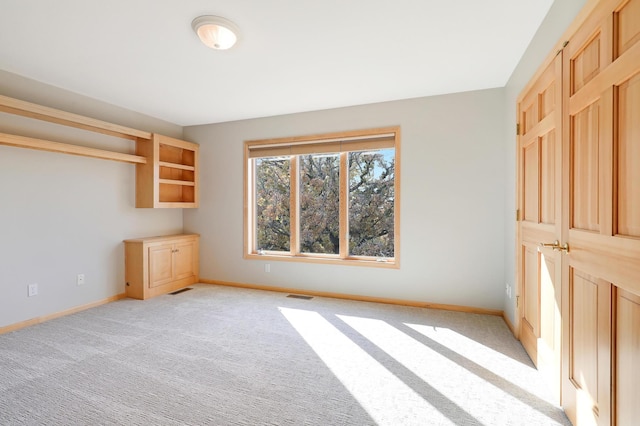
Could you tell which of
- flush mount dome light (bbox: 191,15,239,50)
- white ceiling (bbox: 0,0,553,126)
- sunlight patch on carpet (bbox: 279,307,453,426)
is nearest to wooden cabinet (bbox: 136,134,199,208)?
white ceiling (bbox: 0,0,553,126)

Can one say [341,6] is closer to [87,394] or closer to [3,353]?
[87,394]

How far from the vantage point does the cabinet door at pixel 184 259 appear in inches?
178

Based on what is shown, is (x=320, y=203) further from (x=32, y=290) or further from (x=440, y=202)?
(x=32, y=290)

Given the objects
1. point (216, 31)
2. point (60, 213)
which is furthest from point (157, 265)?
point (216, 31)

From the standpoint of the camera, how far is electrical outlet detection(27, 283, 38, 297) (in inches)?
124

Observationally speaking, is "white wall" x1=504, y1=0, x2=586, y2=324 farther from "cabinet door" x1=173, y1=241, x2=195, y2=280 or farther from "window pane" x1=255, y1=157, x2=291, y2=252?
"cabinet door" x1=173, y1=241, x2=195, y2=280

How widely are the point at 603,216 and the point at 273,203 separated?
152 inches

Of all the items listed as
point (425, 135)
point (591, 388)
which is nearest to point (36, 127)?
point (425, 135)

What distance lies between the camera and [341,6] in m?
2.02

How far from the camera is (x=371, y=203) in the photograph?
161 inches

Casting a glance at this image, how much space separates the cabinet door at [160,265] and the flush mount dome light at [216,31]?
2.89m

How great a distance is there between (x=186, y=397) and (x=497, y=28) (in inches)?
133

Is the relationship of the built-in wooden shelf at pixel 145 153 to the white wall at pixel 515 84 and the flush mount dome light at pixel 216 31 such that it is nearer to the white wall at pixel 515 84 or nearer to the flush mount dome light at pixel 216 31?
the flush mount dome light at pixel 216 31

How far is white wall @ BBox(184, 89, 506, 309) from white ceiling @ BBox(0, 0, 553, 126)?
9.7 inches
